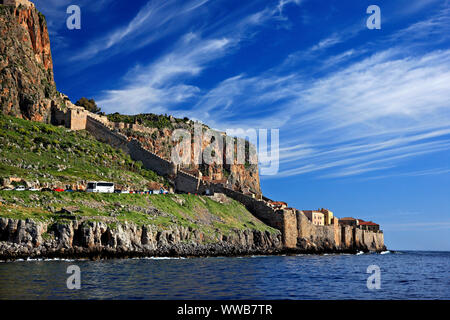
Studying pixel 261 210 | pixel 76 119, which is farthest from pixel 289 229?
pixel 76 119

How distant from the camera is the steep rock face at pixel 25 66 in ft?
282

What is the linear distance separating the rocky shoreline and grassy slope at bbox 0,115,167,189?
17.4m

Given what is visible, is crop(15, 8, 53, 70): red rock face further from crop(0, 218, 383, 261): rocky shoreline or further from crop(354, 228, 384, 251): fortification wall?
crop(354, 228, 384, 251): fortification wall

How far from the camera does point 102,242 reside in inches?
1980

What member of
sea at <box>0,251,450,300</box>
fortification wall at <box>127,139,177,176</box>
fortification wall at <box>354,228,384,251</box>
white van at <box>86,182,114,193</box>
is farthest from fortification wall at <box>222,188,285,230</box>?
sea at <box>0,251,450,300</box>

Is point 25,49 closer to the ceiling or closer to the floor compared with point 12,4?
closer to the floor

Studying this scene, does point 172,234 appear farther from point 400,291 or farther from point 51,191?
point 400,291

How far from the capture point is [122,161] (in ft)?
294

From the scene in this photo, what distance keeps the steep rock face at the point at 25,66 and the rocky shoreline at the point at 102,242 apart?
45488 mm

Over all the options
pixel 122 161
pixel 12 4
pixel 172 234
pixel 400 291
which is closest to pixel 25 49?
pixel 12 4

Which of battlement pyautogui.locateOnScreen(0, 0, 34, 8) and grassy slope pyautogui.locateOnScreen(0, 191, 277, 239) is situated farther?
battlement pyautogui.locateOnScreen(0, 0, 34, 8)

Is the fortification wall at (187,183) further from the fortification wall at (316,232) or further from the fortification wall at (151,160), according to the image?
the fortification wall at (316,232)

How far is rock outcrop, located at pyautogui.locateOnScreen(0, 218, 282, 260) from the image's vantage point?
4328 centimetres

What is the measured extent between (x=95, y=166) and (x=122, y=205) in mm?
22397
